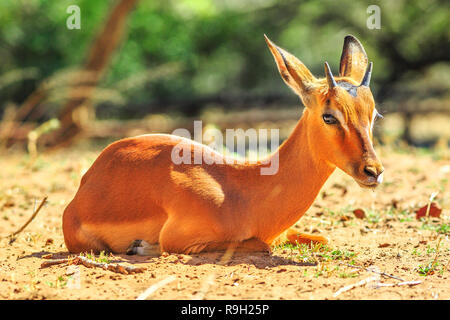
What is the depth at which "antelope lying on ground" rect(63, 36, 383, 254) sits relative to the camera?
454 centimetres

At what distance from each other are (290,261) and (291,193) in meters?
0.52

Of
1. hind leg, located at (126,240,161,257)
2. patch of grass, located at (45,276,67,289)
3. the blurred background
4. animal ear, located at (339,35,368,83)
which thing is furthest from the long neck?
the blurred background

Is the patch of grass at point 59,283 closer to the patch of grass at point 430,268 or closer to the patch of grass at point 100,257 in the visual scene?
the patch of grass at point 100,257

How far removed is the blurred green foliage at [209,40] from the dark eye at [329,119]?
1457cm

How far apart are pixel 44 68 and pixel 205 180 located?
15.1 metres

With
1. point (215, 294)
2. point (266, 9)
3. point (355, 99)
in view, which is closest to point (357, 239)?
point (355, 99)

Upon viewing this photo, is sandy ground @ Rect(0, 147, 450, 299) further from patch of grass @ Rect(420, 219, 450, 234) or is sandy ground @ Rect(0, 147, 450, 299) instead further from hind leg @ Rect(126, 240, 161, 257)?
hind leg @ Rect(126, 240, 161, 257)

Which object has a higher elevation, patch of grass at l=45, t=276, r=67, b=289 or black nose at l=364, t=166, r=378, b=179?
black nose at l=364, t=166, r=378, b=179

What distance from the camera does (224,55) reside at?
2364 cm

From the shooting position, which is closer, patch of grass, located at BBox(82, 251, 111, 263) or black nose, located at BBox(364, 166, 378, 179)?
black nose, located at BBox(364, 166, 378, 179)

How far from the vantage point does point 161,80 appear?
20.9m

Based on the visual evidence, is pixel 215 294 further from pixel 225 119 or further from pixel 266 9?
pixel 266 9

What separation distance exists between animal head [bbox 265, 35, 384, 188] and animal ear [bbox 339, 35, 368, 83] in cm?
22

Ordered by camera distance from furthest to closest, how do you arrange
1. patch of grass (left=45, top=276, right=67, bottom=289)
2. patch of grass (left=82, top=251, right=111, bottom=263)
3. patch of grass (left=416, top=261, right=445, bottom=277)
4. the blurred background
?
the blurred background < patch of grass (left=82, top=251, right=111, bottom=263) < patch of grass (left=416, top=261, right=445, bottom=277) < patch of grass (left=45, top=276, right=67, bottom=289)
